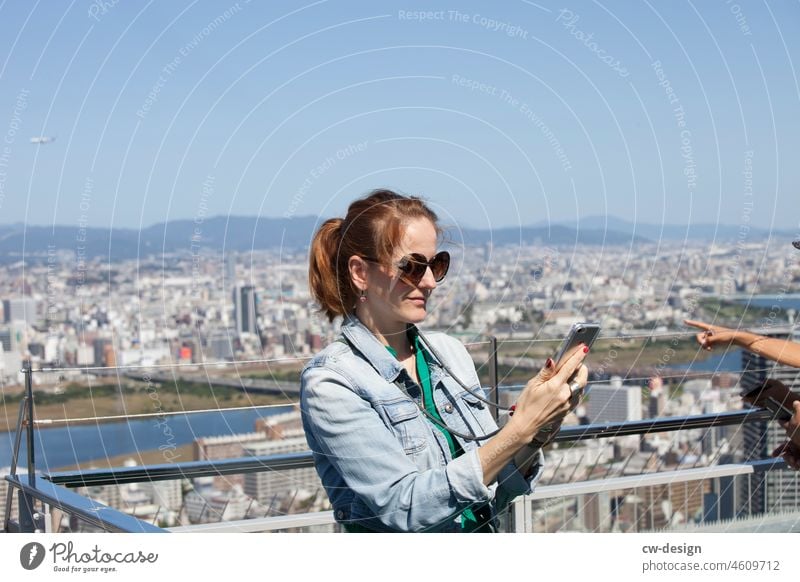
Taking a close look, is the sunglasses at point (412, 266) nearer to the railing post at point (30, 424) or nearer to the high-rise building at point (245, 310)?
the railing post at point (30, 424)

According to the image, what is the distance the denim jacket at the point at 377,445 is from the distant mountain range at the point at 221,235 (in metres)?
0.65

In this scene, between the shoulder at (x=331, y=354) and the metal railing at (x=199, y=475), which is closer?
the shoulder at (x=331, y=354)

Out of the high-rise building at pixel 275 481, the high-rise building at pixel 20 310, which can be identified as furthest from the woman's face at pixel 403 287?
the high-rise building at pixel 20 310

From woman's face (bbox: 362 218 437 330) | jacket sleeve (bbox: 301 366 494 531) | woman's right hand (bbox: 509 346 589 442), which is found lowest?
jacket sleeve (bbox: 301 366 494 531)

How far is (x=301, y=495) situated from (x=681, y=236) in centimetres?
172

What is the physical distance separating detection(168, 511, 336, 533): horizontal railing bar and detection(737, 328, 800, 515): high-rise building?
4.75ft

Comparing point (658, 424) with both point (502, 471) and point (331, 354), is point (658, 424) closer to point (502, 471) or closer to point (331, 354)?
point (502, 471)

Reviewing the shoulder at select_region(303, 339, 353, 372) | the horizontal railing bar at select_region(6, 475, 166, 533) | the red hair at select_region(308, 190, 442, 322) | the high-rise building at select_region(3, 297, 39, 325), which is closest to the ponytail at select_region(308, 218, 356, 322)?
the red hair at select_region(308, 190, 442, 322)

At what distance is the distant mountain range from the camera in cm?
238

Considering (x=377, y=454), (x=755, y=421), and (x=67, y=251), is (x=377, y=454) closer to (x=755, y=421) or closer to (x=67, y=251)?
(x=67, y=251)

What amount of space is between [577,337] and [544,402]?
16 cm

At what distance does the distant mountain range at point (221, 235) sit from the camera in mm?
2379

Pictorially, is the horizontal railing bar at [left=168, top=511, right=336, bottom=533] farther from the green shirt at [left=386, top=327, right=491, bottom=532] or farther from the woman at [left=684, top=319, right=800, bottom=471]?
the woman at [left=684, top=319, right=800, bottom=471]
